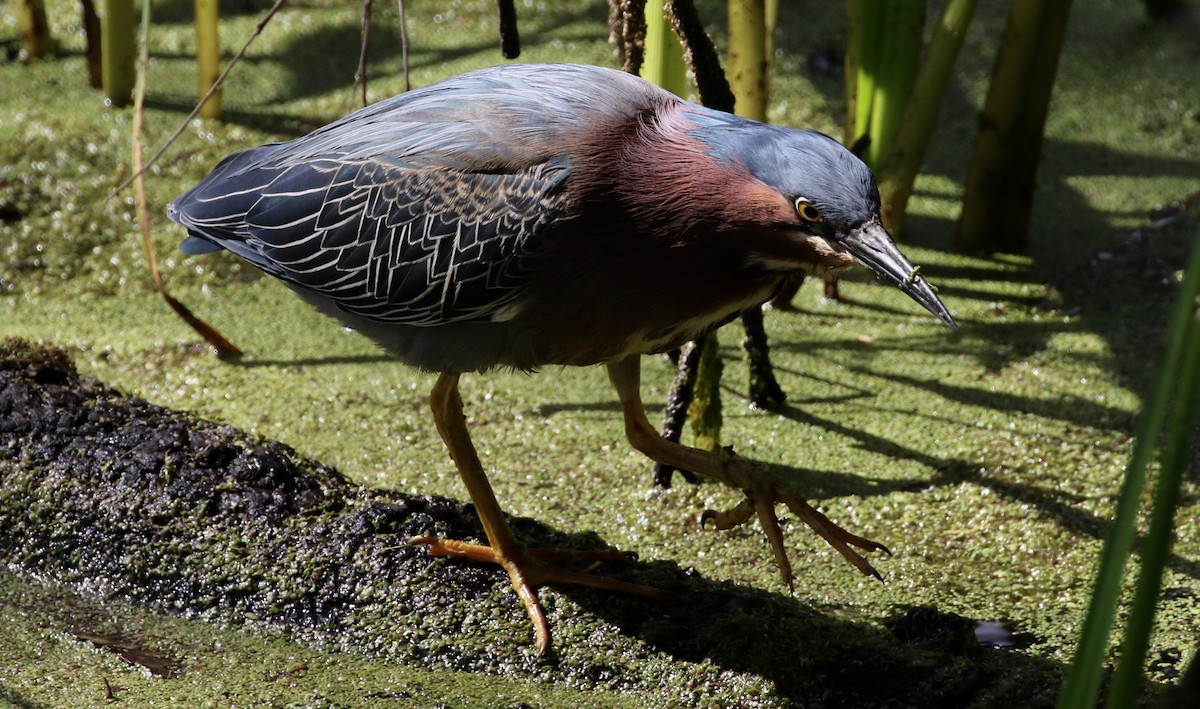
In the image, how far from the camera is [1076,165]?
4.07m

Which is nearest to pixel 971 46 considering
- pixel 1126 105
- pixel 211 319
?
pixel 1126 105

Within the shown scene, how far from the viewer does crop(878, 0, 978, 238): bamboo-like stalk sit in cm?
305

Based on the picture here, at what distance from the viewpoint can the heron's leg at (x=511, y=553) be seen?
6.54ft

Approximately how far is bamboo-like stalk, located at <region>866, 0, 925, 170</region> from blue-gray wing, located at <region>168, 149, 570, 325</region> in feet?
4.59

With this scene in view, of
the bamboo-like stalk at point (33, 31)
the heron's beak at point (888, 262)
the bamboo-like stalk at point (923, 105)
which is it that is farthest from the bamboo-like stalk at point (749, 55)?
the bamboo-like stalk at point (33, 31)

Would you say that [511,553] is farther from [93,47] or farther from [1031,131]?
[93,47]

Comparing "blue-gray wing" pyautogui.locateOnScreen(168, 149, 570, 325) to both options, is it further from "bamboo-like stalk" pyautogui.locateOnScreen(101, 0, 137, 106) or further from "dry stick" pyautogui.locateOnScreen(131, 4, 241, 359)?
"bamboo-like stalk" pyautogui.locateOnScreen(101, 0, 137, 106)

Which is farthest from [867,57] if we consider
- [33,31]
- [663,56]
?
[33,31]

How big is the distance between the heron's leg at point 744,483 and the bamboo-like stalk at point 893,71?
121cm

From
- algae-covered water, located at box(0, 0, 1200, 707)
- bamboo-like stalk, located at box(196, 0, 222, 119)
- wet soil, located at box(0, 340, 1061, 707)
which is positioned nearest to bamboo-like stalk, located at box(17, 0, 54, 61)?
algae-covered water, located at box(0, 0, 1200, 707)

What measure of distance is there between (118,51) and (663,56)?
2308 mm

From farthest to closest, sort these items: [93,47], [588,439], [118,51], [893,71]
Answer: [93,47], [118,51], [893,71], [588,439]

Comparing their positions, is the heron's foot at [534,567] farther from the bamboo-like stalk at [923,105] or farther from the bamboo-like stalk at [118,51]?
the bamboo-like stalk at [118,51]

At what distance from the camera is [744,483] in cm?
197
